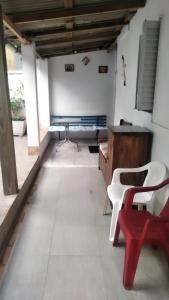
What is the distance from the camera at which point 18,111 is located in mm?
6066

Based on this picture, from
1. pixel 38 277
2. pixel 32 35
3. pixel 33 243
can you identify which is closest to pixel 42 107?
pixel 32 35

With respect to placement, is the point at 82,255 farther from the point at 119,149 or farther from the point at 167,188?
the point at 119,149

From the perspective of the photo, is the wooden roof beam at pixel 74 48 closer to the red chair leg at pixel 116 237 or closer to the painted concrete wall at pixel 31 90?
the painted concrete wall at pixel 31 90

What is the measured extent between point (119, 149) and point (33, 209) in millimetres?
1258

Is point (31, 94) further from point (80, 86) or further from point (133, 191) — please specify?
point (133, 191)

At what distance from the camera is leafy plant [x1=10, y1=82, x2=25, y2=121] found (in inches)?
235

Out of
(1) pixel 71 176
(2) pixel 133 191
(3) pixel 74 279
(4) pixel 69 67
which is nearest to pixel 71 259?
(3) pixel 74 279

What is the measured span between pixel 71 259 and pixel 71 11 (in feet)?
9.27

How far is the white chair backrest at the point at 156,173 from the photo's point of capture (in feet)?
6.61

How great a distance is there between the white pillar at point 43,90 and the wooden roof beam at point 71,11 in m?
2.91

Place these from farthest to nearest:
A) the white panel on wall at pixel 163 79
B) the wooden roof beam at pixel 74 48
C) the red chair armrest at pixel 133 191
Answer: the wooden roof beam at pixel 74 48
the white panel on wall at pixel 163 79
the red chair armrest at pixel 133 191

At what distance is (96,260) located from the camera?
1.85 meters

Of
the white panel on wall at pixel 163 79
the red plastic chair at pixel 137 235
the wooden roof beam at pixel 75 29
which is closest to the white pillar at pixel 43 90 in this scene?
the wooden roof beam at pixel 75 29

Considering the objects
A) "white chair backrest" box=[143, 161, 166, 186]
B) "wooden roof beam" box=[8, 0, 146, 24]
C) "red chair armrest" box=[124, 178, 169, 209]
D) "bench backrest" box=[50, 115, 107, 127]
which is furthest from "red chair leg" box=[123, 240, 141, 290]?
"bench backrest" box=[50, 115, 107, 127]
